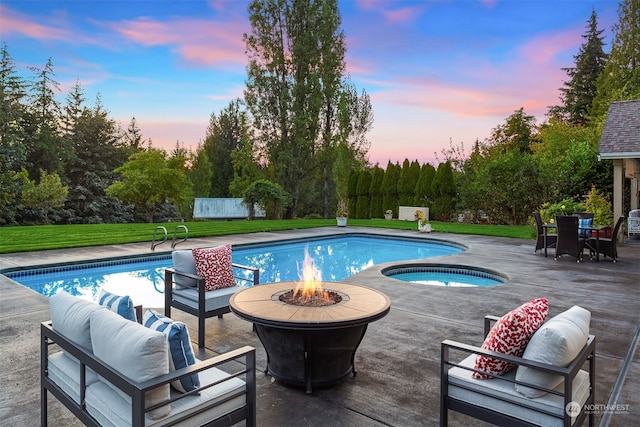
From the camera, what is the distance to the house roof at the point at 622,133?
10258 mm

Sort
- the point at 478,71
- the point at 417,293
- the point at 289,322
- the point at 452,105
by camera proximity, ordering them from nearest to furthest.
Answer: the point at 289,322 → the point at 417,293 → the point at 478,71 → the point at 452,105

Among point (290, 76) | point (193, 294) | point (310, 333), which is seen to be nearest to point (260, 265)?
point (193, 294)

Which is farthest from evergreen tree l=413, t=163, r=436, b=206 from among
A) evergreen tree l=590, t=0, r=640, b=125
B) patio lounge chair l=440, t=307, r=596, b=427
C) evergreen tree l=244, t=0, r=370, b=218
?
patio lounge chair l=440, t=307, r=596, b=427

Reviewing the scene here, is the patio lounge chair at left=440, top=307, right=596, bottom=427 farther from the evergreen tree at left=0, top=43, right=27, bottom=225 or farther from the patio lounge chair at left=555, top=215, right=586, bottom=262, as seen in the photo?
the evergreen tree at left=0, top=43, right=27, bottom=225

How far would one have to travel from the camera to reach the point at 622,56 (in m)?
23.9

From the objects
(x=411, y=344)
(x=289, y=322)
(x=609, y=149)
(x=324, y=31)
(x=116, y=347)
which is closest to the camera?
(x=116, y=347)

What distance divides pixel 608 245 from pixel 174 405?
9074 mm

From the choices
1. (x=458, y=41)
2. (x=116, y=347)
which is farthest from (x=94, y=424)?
(x=458, y=41)

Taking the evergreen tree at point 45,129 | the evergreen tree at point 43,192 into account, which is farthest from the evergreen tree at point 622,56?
the evergreen tree at point 45,129

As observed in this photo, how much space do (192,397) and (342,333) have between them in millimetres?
1115

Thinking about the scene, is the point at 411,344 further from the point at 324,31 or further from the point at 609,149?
the point at 324,31

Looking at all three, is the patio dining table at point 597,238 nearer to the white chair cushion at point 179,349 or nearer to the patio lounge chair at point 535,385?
the patio lounge chair at point 535,385

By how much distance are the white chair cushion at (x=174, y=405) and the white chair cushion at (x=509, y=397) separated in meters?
1.18

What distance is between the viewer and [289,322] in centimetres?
266
